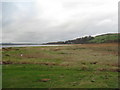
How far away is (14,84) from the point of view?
12.1 metres

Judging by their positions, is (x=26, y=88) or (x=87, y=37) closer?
(x=26, y=88)

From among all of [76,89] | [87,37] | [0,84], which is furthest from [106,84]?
[87,37]

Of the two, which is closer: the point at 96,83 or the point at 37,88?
Answer: the point at 37,88

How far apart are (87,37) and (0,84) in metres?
127

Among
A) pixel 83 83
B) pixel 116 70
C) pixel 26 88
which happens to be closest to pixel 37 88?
pixel 26 88

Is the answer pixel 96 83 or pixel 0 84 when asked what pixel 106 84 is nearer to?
pixel 96 83

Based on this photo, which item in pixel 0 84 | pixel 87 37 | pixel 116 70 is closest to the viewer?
pixel 0 84

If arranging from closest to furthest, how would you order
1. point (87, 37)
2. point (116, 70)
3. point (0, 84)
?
→ point (0, 84)
point (116, 70)
point (87, 37)

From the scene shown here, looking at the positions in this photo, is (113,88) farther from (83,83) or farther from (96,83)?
(83,83)

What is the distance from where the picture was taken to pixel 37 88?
1134 cm

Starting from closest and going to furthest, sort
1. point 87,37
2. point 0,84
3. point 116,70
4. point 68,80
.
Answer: point 0,84, point 68,80, point 116,70, point 87,37

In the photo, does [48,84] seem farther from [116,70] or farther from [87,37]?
[87,37]

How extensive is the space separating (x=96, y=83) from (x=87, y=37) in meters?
125

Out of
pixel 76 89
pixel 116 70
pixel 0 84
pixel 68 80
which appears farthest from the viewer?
pixel 116 70
